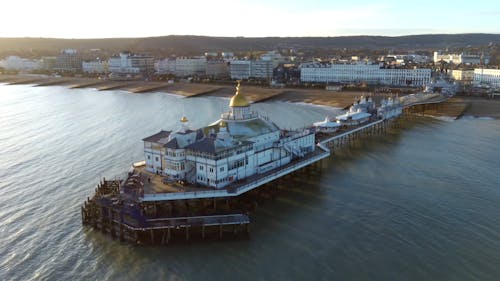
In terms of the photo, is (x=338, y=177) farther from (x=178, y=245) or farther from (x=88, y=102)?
(x=88, y=102)

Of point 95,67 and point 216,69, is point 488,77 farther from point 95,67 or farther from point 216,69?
point 95,67

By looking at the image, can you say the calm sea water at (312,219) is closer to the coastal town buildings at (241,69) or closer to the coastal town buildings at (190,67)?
the coastal town buildings at (241,69)

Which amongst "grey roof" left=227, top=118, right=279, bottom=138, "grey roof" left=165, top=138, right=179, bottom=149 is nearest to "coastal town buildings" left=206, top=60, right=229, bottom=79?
"grey roof" left=227, top=118, right=279, bottom=138

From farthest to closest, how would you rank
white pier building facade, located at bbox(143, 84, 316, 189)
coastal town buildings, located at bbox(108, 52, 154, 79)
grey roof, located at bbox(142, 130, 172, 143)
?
coastal town buildings, located at bbox(108, 52, 154, 79) → grey roof, located at bbox(142, 130, 172, 143) → white pier building facade, located at bbox(143, 84, 316, 189)

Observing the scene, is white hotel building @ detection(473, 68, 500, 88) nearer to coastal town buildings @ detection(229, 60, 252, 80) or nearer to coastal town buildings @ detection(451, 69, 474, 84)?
coastal town buildings @ detection(451, 69, 474, 84)

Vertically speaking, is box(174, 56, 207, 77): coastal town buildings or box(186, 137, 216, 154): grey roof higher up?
box(174, 56, 207, 77): coastal town buildings

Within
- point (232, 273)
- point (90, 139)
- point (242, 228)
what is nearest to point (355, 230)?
point (242, 228)

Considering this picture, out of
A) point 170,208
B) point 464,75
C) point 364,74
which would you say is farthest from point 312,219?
point 464,75
